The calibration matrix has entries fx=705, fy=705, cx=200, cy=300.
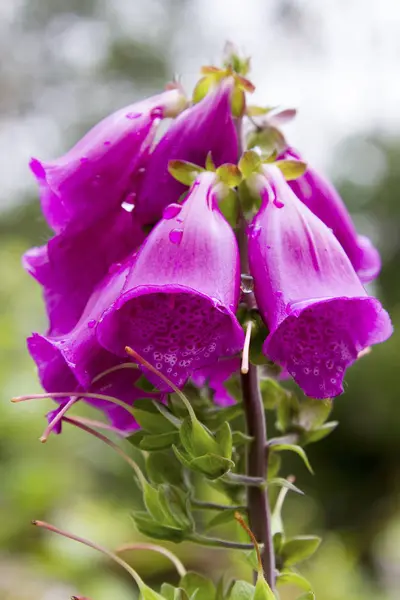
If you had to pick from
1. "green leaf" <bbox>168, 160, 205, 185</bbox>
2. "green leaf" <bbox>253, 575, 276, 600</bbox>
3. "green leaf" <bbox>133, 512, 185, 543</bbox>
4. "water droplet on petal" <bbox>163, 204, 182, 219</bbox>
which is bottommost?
"green leaf" <bbox>133, 512, 185, 543</bbox>

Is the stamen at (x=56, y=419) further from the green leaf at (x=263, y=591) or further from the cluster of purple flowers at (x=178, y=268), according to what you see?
the green leaf at (x=263, y=591)

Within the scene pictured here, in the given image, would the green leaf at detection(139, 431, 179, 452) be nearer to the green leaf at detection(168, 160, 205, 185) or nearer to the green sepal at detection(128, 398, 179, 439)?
the green sepal at detection(128, 398, 179, 439)

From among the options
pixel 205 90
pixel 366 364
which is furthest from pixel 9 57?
pixel 205 90

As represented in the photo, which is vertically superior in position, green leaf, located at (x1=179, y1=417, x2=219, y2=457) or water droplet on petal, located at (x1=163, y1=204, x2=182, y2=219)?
water droplet on petal, located at (x1=163, y1=204, x2=182, y2=219)

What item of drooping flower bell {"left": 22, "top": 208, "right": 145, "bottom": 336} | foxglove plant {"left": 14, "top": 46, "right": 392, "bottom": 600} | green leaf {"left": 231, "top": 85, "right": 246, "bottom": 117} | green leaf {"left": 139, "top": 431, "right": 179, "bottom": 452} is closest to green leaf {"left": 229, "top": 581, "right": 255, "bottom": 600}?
foxglove plant {"left": 14, "top": 46, "right": 392, "bottom": 600}

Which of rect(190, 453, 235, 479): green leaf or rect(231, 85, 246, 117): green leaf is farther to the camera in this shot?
rect(231, 85, 246, 117): green leaf

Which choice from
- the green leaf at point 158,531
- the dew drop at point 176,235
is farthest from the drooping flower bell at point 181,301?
the green leaf at point 158,531

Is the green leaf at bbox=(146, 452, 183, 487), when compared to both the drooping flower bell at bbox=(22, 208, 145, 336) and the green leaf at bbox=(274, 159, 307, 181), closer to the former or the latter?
the drooping flower bell at bbox=(22, 208, 145, 336)

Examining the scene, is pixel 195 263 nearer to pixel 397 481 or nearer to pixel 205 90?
pixel 205 90
